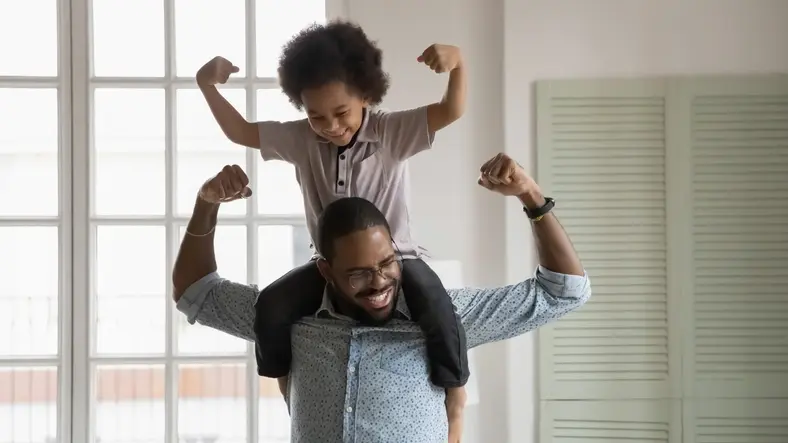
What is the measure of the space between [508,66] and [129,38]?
1.37 metres

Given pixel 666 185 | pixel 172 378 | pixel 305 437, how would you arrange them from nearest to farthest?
1. pixel 305 437
2. pixel 666 185
3. pixel 172 378

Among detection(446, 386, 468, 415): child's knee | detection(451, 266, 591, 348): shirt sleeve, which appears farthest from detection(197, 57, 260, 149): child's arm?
detection(446, 386, 468, 415): child's knee

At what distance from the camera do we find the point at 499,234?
8.44ft

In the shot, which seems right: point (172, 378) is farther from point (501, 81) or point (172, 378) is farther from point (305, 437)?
point (501, 81)

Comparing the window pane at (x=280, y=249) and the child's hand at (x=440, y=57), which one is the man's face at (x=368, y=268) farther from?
the window pane at (x=280, y=249)

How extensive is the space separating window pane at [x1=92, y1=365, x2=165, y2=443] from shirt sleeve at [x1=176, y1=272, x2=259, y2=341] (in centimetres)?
113

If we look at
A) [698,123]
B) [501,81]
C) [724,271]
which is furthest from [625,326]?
[501,81]

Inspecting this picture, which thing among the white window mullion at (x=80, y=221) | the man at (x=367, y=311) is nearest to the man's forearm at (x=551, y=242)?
the man at (x=367, y=311)

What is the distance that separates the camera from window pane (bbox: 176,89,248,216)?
275 centimetres

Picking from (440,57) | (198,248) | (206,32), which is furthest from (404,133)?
(206,32)

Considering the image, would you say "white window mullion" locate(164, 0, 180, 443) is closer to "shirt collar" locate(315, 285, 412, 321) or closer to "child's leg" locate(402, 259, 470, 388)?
"shirt collar" locate(315, 285, 412, 321)

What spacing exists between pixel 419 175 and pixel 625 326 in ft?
2.79

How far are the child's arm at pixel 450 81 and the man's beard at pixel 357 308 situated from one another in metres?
0.37

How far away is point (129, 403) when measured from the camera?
282cm
